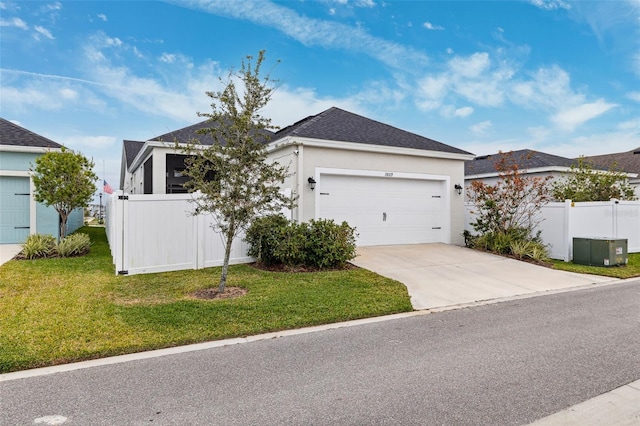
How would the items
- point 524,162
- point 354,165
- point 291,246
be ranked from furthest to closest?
point 524,162
point 354,165
point 291,246

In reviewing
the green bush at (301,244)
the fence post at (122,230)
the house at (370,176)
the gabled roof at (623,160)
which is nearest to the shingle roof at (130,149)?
the house at (370,176)

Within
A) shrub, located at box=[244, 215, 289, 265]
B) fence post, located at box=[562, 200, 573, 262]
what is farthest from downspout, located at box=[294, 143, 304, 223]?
fence post, located at box=[562, 200, 573, 262]

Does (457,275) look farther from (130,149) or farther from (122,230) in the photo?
(130,149)

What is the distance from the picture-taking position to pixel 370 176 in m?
11.8

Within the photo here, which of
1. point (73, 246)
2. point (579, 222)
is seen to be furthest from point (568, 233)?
point (73, 246)

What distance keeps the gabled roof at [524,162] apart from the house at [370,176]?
3.52 metres

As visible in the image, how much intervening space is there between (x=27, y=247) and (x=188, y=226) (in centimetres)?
505

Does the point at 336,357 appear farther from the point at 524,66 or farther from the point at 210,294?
the point at 524,66

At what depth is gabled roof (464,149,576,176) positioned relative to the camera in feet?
56.8

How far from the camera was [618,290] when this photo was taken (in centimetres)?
775

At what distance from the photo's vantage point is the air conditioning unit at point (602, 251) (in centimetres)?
1011

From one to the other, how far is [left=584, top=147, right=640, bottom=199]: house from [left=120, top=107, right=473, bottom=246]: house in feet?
48.9

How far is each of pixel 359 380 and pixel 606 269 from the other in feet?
31.5

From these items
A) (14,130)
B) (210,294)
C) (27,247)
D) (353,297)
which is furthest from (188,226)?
(14,130)
